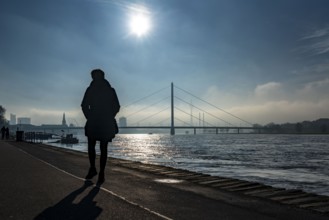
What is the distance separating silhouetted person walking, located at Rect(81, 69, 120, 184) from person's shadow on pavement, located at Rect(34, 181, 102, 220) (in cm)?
198

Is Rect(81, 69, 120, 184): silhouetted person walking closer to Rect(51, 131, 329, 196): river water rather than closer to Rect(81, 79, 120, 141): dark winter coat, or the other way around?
Rect(81, 79, 120, 141): dark winter coat

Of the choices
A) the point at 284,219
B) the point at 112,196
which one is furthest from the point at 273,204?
the point at 112,196

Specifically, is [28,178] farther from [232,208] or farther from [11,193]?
[232,208]

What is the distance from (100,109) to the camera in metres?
8.01

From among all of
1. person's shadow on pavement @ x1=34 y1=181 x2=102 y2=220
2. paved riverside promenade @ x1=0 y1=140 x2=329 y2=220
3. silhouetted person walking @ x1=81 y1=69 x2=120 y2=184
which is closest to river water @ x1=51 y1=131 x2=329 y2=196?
paved riverside promenade @ x1=0 y1=140 x2=329 y2=220

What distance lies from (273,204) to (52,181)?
4.31 meters

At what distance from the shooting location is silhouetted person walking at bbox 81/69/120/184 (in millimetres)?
8008

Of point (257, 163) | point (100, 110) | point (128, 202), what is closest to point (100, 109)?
point (100, 110)

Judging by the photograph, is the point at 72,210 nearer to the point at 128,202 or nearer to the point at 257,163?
the point at 128,202

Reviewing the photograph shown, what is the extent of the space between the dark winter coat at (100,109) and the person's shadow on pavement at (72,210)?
2.03 meters

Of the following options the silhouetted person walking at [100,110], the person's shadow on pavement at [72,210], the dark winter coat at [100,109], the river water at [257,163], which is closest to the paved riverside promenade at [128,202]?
the person's shadow on pavement at [72,210]

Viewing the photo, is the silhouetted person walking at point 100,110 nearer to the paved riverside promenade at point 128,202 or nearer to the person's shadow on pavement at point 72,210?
the paved riverside promenade at point 128,202

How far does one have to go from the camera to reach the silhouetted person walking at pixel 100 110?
8008 millimetres

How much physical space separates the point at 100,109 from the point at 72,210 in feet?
10.5
